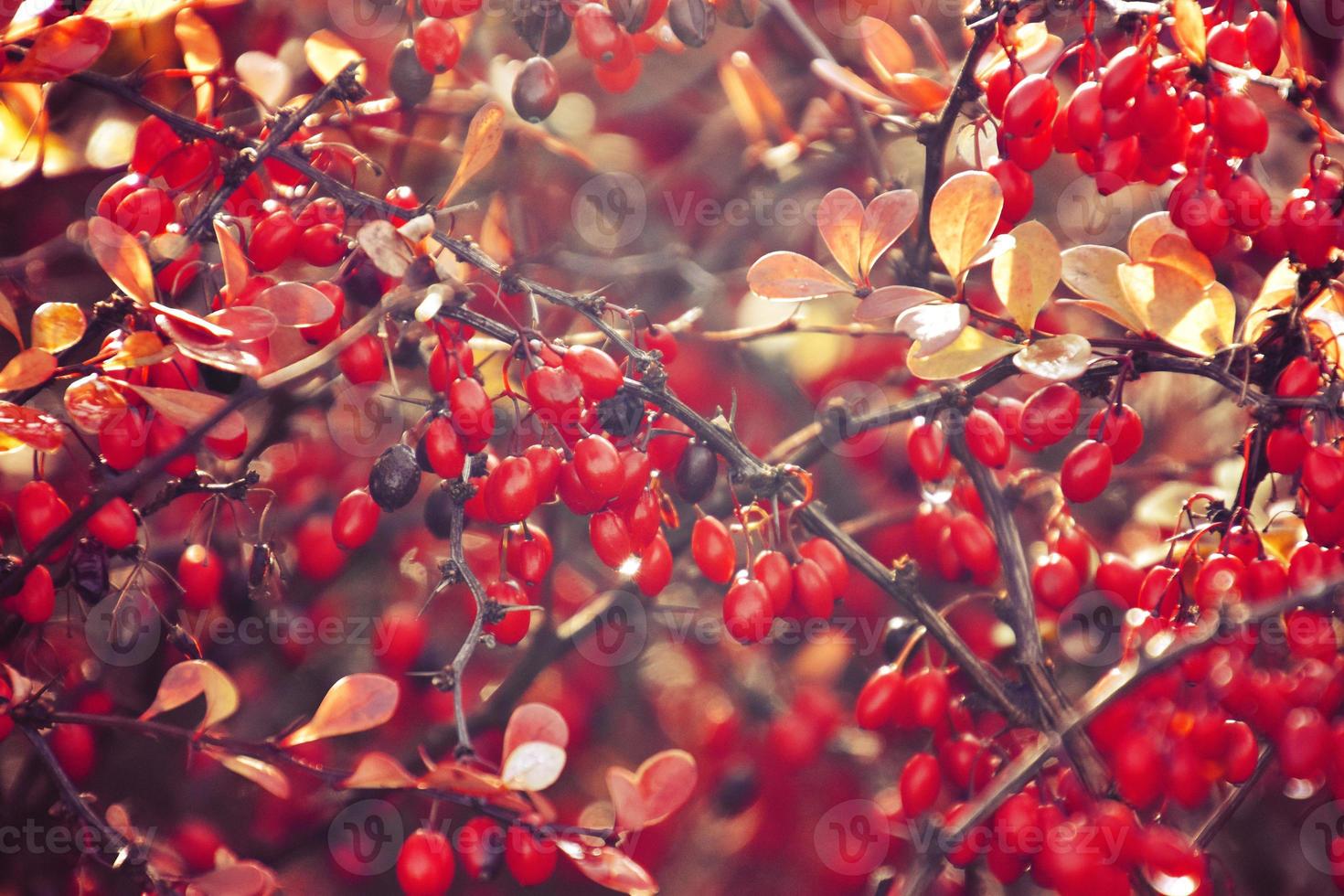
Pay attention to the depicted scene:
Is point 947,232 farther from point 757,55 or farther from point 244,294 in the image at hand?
point 757,55

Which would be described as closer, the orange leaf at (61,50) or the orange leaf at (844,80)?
the orange leaf at (61,50)

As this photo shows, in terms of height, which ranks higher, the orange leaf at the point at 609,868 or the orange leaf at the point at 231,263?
the orange leaf at the point at 231,263

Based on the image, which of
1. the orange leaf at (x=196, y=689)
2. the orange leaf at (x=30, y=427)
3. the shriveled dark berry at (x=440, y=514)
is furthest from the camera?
the shriveled dark berry at (x=440, y=514)

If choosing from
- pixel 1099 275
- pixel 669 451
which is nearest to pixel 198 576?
pixel 669 451

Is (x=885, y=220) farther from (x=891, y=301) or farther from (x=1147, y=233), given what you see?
(x=1147, y=233)

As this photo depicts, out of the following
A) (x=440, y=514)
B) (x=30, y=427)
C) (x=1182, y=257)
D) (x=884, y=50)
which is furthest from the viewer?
(x=884, y=50)

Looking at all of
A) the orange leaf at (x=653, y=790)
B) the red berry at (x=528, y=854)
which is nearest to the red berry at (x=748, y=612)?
the orange leaf at (x=653, y=790)

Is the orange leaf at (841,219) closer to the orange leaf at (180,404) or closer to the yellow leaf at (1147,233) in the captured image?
the yellow leaf at (1147,233)

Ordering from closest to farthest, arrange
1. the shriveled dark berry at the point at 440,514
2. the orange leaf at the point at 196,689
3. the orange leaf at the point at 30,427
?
the orange leaf at the point at 30,427 < the orange leaf at the point at 196,689 < the shriveled dark berry at the point at 440,514
